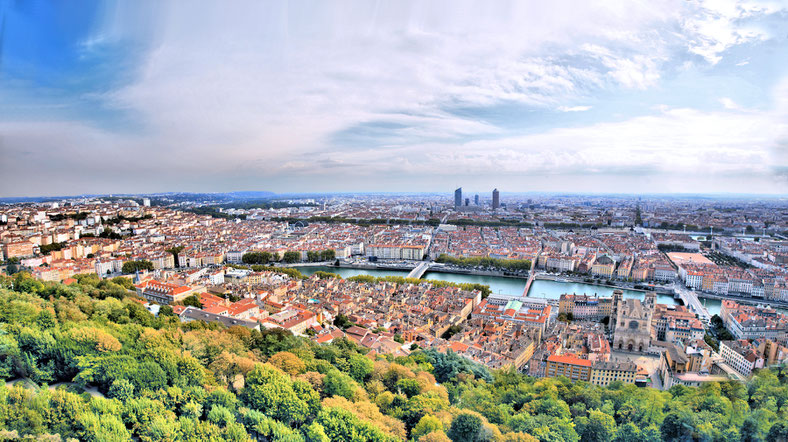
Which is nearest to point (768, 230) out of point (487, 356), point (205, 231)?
point (487, 356)

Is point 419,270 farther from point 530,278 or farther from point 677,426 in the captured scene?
point 677,426

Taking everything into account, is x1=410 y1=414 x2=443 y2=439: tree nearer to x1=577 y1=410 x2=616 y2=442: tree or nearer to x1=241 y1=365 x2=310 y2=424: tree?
x1=241 y1=365 x2=310 y2=424: tree

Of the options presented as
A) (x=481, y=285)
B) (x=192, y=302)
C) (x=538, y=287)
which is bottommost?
(x=538, y=287)

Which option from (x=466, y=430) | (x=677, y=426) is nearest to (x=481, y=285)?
(x=677, y=426)

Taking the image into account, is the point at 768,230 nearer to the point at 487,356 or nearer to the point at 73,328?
the point at 487,356

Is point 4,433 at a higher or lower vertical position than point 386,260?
higher

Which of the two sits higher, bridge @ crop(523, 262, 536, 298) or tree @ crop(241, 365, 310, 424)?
tree @ crop(241, 365, 310, 424)

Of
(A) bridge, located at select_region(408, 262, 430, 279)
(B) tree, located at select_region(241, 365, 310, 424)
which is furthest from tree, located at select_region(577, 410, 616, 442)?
(A) bridge, located at select_region(408, 262, 430, 279)

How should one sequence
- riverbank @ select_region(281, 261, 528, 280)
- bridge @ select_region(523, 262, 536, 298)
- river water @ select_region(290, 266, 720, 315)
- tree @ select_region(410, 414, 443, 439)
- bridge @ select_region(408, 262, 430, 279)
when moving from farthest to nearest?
1. riverbank @ select_region(281, 261, 528, 280)
2. bridge @ select_region(408, 262, 430, 279)
3. bridge @ select_region(523, 262, 536, 298)
4. river water @ select_region(290, 266, 720, 315)
5. tree @ select_region(410, 414, 443, 439)
